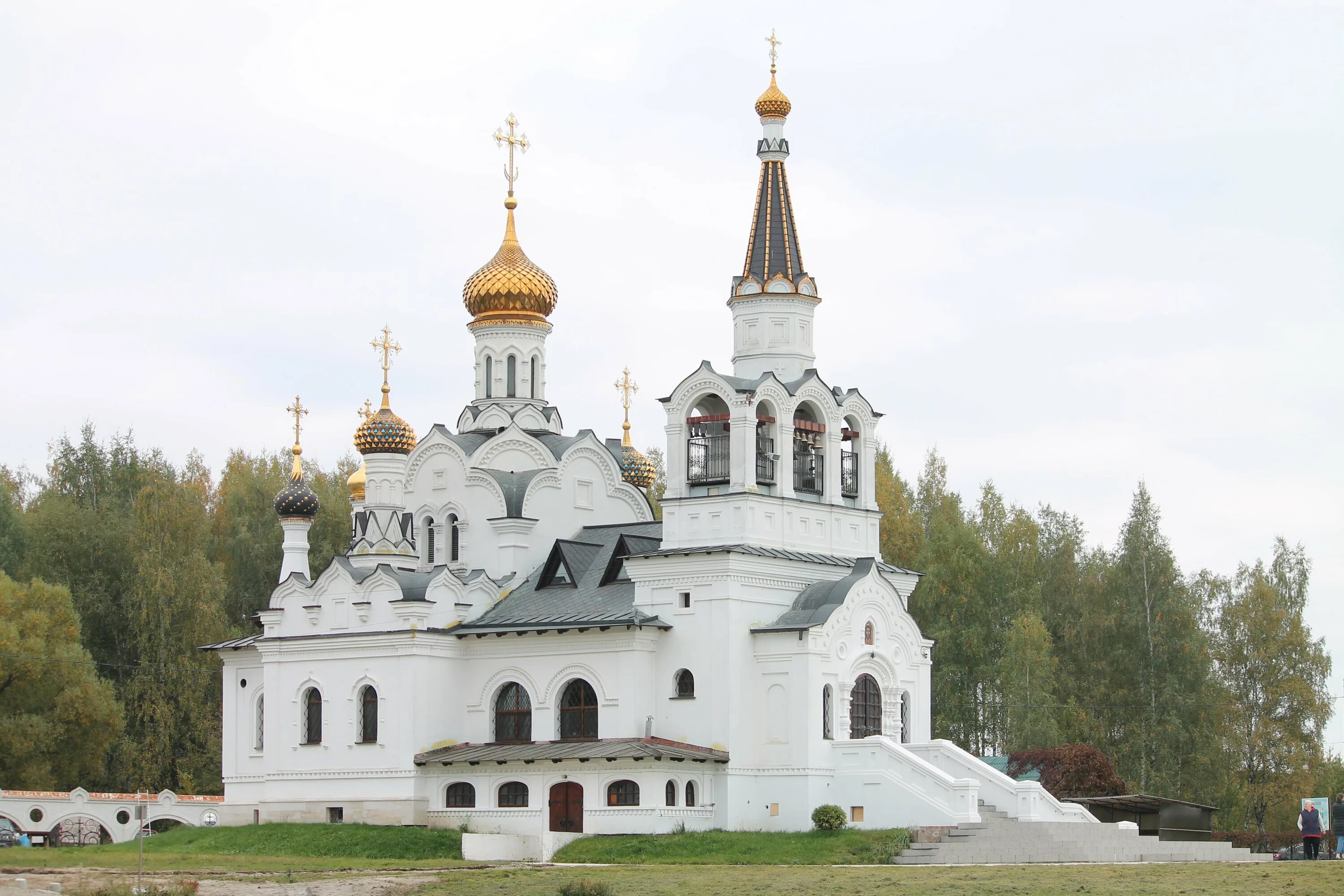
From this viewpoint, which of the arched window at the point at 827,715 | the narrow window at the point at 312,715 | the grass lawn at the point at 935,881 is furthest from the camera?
the narrow window at the point at 312,715

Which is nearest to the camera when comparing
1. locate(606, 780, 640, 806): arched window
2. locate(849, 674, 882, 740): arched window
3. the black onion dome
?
locate(606, 780, 640, 806): arched window

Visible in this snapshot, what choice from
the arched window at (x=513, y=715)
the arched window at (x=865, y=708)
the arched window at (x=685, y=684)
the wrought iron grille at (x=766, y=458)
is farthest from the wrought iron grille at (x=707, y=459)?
the arched window at (x=513, y=715)

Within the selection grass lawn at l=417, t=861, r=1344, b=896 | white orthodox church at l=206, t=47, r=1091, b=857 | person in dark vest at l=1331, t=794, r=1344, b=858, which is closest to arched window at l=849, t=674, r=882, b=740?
white orthodox church at l=206, t=47, r=1091, b=857

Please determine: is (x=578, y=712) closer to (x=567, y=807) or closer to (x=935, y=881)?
(x=567, y=807)

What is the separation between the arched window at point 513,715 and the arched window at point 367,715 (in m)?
2.53

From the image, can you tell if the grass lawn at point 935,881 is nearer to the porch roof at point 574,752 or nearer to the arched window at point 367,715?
the porch roof at point 574,752

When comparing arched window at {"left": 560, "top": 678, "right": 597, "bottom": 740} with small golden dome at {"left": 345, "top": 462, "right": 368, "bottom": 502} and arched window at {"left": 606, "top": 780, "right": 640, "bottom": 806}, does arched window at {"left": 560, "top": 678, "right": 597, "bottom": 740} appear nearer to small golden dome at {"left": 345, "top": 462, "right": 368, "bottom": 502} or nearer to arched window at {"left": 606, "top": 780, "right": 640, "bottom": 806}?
arched window at {"left": 606, "top": 780, "right": 640, "bottom": 806}

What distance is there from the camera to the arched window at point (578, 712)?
1566 inches

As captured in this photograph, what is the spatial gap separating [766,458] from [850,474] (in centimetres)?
246

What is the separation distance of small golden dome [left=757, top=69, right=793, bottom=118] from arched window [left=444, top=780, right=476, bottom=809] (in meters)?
15.1

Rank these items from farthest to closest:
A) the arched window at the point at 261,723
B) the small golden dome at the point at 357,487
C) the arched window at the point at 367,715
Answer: the small golden dome at the point at 357,487 < the arched window at the point at 261,723 < the arched window at the point at 367,715

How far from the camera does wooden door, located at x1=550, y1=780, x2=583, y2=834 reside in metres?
38.3

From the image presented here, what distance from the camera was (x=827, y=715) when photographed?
38375mm

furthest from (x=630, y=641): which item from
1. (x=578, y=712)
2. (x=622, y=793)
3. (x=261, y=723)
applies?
(x=261, y=723)
